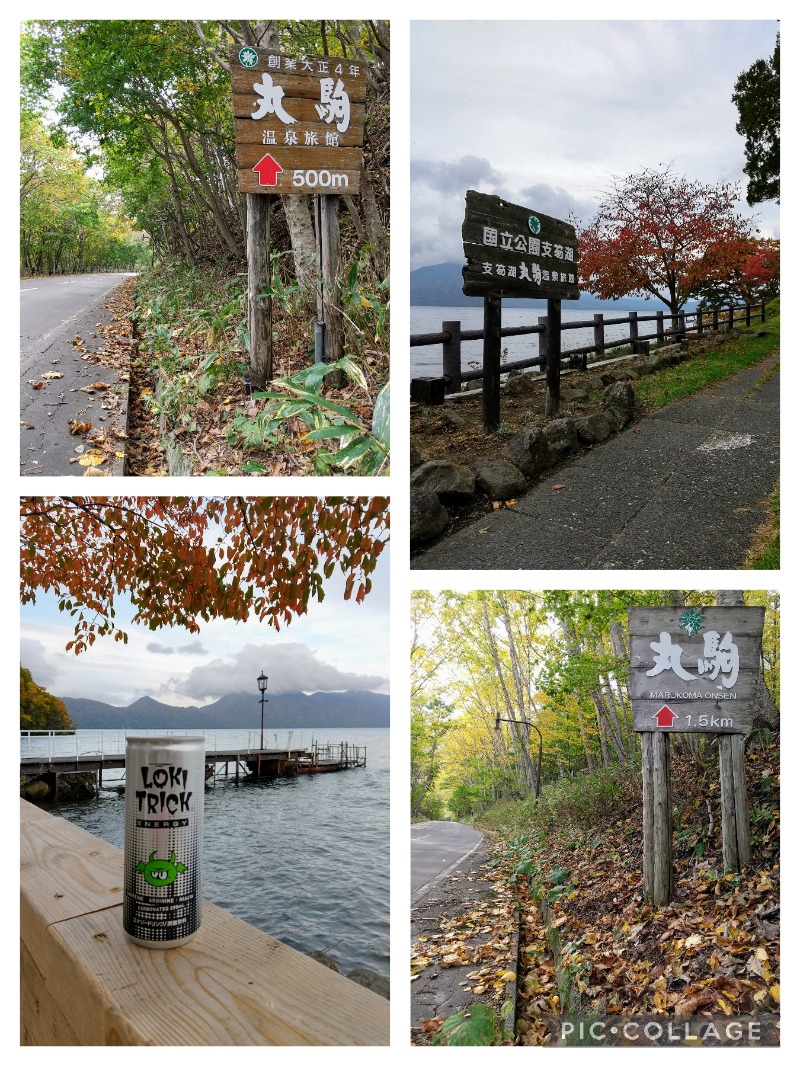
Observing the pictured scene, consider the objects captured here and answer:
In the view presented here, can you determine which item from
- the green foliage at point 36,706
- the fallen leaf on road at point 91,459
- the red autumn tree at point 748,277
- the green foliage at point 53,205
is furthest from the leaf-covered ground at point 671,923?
the red autumn tree at point 748,277

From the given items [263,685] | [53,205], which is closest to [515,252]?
[53,205]

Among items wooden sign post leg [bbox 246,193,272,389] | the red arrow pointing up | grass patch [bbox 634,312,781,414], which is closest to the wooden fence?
grass patch [bbox 634,312,781,414]

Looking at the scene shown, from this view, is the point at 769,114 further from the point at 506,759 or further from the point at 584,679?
the point at 506,759

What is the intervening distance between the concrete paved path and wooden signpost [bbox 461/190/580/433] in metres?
0.60

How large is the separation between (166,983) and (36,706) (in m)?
1.19

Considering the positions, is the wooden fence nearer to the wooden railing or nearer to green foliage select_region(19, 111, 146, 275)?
green foliage select_region(19, 111, 146, 275)

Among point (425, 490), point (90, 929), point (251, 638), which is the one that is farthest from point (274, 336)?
point (90, 929)

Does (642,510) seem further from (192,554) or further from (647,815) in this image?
(192,554)

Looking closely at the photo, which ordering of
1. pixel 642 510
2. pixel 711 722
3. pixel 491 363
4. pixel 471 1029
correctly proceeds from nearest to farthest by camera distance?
pixel 471 1029 < pixel 711 722 < pixel 642 510 < pixel 491 363

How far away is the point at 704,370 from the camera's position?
5590 mm

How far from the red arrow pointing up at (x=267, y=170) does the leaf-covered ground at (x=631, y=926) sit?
229cm

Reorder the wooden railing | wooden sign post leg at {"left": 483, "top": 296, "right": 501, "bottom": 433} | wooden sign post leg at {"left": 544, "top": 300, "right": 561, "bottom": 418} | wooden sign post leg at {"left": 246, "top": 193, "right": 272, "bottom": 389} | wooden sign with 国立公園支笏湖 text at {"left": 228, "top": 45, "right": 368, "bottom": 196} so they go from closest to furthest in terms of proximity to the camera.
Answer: the wooden railing, wooden sign with 国立公園支笏湖 text at {"left": 228, "top": 45, "right": 368, "bottom": 196}, wooden sign post leg at {"left": 246, "top": 193, "right": 272, "bottom": 389}, wooden sign post leg at {"left": 483, "top": 296, "right": 501, "bottom": 433}, wooden sign post leg at {"left": 544, "top": 300, "right": 561, "bottom": 418}

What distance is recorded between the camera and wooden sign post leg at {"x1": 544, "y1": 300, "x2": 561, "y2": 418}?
154 inches
